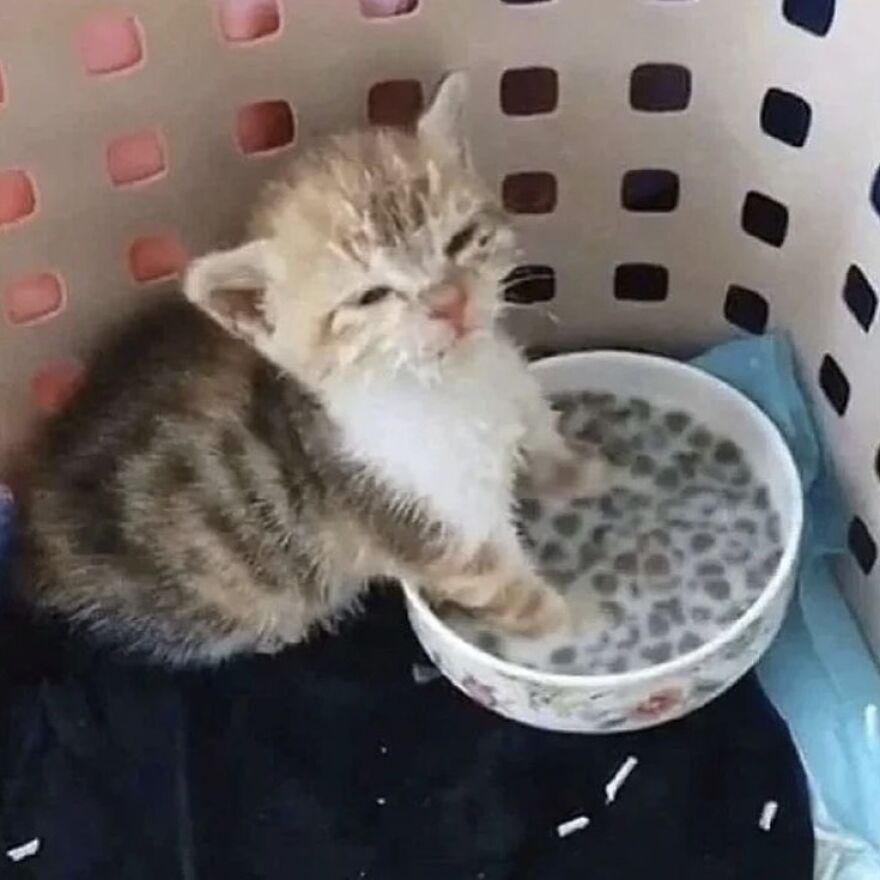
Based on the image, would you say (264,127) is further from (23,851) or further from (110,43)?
(23,851)

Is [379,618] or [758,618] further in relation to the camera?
[379,618]

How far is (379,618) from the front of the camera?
133cm

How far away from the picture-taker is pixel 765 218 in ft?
4.08

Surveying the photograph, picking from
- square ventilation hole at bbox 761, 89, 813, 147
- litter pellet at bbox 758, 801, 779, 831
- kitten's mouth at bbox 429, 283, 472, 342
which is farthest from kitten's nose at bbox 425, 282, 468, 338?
litter pellet at bbox 758, 801, 779, 831

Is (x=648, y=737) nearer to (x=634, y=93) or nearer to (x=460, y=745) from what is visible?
(x=460, y=745)

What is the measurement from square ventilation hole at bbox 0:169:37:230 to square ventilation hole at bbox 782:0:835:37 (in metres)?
0.44

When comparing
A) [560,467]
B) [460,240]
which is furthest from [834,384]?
[460,240]

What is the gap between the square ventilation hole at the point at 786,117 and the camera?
1157 millimetres

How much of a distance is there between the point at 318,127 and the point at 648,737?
1.39 ft

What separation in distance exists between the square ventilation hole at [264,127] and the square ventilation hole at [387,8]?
75 mm

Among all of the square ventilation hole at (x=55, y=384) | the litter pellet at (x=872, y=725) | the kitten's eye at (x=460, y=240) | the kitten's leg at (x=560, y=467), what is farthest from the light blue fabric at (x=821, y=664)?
the square ventilation hole at (x=55, y=384)

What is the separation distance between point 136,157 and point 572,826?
48 cm

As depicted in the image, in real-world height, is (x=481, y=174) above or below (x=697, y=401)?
above

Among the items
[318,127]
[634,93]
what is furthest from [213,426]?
[634,93]
